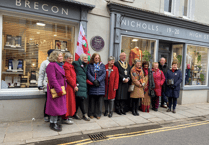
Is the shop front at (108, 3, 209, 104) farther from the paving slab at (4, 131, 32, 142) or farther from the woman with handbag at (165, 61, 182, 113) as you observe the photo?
the paving slab at (4, 131, 32, 142)

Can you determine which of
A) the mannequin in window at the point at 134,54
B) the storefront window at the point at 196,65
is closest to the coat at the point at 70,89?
the mannequin in window at the point at 134,54

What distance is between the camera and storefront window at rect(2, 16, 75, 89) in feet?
17.0

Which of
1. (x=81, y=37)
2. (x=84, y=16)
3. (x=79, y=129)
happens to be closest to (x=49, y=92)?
(x=79, y=129)

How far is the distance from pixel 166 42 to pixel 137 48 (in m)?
2.10

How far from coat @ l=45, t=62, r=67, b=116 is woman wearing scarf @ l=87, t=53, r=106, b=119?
115cm

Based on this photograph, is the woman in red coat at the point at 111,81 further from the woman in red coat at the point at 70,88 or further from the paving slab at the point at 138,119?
the woman in red coat at the point at 70,88

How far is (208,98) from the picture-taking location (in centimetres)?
912

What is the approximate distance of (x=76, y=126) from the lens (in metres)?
4.75

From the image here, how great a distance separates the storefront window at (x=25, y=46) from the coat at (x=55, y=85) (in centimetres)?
165

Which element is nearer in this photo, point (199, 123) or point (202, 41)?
point (199, 123)

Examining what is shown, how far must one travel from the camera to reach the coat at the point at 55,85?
4094mm

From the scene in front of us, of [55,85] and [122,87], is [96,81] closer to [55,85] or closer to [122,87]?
[122,87]

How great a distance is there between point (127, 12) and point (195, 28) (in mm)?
4223

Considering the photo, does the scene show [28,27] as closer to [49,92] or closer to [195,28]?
[49,92]
